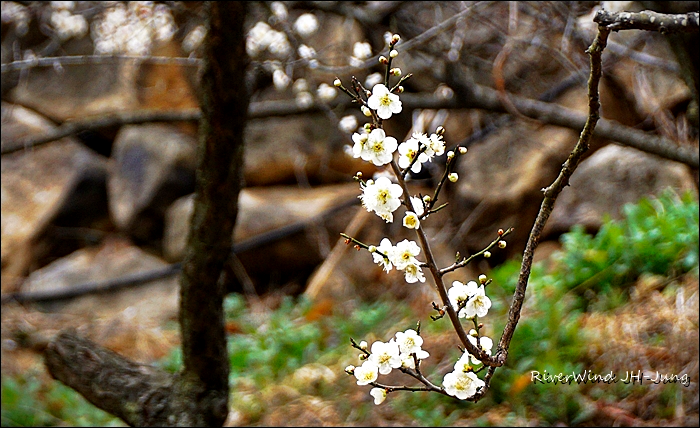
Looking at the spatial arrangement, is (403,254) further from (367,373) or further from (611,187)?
(611,187)

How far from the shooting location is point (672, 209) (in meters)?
3.88

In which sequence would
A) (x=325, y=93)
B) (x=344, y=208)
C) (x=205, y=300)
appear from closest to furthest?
(x=205, y=300) → (x=325, y=93) → (x=344, y=208)

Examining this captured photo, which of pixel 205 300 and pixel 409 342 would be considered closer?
pixel 409 342

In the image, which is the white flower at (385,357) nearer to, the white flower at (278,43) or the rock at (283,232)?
the white flower at (278,43)

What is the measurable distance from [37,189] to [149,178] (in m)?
1.11

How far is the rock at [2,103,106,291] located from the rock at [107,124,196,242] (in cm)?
31

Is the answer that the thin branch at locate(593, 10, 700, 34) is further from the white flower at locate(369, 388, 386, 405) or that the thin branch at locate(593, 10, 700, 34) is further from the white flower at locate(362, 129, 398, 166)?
the white flower at locate(369, 388, 386, 405)

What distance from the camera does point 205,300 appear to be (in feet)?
7.25

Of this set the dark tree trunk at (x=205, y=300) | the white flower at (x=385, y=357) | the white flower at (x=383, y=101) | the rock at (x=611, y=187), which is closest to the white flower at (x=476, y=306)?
the white flower at (x=385, y=357)

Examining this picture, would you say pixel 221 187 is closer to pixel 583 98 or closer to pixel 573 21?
pixel 573 21

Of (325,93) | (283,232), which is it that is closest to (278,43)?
(325,93)

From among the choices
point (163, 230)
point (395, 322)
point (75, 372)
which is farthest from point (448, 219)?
point (75, 372)

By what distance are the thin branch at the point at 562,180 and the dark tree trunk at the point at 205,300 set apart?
1.18 metres

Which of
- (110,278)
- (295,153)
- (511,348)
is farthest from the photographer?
(295,153)
